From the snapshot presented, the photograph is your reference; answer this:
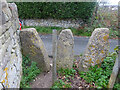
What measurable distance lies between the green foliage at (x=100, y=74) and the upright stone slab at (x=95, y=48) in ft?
0.51

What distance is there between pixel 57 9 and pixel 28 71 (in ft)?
16.1

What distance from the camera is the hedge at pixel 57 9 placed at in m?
6.12

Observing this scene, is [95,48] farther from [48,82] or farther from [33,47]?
[33,47]

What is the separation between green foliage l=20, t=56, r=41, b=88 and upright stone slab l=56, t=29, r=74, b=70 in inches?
28.9

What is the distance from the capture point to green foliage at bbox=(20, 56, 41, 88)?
234cm

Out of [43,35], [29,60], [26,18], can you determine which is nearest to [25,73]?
[29,60]


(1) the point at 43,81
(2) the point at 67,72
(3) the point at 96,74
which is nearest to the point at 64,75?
(2) the point at 67,72

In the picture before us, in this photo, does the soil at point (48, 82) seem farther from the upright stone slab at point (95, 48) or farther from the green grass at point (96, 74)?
the upright stone slab at point (95, 48)

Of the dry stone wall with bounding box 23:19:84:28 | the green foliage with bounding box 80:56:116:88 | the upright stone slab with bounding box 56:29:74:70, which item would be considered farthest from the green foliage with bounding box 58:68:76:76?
the dry stone wall with bounding box 23:19:84:28

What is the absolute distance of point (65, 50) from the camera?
2.86 m

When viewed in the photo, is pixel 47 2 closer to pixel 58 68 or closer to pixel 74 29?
pixel 74 29

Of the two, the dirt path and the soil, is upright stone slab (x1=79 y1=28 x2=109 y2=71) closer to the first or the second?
the soil

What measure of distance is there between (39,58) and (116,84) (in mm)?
2106

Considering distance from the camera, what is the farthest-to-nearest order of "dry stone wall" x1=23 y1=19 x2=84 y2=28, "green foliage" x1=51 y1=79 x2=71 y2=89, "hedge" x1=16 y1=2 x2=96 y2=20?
"dry stone wall" x1=23 y1=19 x2=84 y2=28
"hedge" x1=16 y1=2 x2=96 y2=20
"green foliage" x1=51 y1=79 x2=71 y2=89
